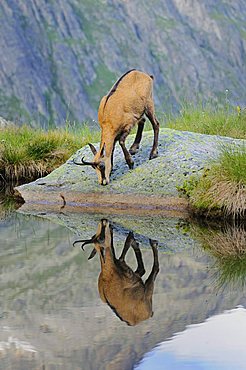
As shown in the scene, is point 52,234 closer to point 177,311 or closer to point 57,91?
point 177,311

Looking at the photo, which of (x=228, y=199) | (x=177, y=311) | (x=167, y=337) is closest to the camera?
(x=167, y=337)

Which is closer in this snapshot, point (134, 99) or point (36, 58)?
point (134, 99)

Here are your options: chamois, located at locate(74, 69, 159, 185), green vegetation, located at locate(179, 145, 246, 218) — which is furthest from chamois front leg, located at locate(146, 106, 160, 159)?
green vegetation, located at locate(179, 145, 246, 218)

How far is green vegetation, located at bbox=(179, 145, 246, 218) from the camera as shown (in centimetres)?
903

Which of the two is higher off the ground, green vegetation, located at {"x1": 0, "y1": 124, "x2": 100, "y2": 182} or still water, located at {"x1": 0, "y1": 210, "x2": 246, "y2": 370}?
still water, located at {"x1": 0, "y1": 210, "x2": 246, "y2": 370}

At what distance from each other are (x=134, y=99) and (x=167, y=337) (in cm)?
550

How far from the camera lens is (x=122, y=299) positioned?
5277mm

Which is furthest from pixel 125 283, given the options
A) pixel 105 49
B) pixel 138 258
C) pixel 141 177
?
pixel 105 49

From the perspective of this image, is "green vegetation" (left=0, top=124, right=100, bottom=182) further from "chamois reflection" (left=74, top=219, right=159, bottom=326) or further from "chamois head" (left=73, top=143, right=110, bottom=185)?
"chamois reflection" (left=74, top=219, right=159, bottom=326)

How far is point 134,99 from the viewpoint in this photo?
31.3 feet

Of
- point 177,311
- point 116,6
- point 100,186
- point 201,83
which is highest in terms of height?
point 177,311

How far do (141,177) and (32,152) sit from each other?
14.0 ft

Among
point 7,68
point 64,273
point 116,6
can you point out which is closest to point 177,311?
point 64,273

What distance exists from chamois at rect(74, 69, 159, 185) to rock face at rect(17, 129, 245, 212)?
0.40 metres
